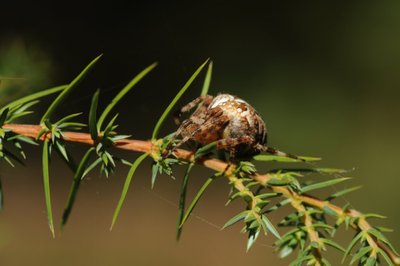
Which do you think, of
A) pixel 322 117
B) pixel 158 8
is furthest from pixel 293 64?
pixel 158 8

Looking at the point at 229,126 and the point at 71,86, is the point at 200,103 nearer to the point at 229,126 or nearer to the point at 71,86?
the point at 229,126

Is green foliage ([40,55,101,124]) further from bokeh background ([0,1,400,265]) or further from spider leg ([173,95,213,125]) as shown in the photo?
bokeh background ([0,1,400,265])

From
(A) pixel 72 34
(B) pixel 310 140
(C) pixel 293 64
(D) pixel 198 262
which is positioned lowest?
(D) pixel 198 262

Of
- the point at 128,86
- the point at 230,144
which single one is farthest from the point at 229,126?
the point at 128,86

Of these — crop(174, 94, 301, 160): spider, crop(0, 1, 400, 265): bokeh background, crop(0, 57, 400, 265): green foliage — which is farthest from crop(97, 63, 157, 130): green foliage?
crop(0, 1, 400, 265): bokeh background

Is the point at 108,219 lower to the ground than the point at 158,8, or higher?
lower

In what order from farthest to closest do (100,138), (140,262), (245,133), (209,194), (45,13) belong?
1. (209,194)
2. (45,13)
3. (140,262)
4. (245,133)
5. (100,138)

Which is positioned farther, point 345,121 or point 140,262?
point 345,121

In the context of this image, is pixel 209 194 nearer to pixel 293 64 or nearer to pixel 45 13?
pixel 293 64

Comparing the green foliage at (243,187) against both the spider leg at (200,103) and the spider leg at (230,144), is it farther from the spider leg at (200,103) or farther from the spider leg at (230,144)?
the spider leg at (200,103)

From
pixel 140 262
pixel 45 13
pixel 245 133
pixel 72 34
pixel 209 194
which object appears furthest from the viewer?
pixel 209 194
